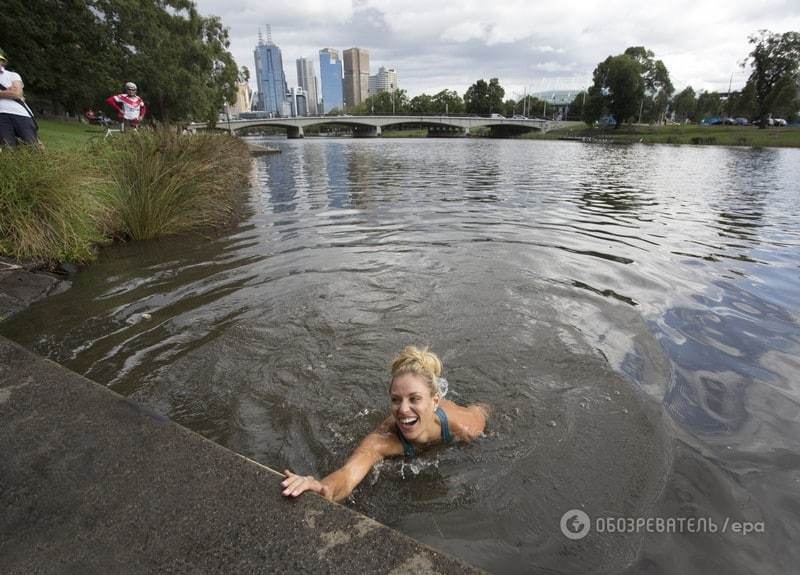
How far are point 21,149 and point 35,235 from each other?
1.57 m

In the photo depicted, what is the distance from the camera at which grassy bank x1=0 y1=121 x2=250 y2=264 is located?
651 centimetres

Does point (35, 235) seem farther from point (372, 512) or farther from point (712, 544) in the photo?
point (712, 544)

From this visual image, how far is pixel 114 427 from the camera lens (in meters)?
2.67

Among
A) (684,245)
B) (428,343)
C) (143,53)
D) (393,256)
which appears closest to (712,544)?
(428,343)

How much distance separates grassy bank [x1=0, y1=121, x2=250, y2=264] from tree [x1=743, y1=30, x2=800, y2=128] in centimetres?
7788

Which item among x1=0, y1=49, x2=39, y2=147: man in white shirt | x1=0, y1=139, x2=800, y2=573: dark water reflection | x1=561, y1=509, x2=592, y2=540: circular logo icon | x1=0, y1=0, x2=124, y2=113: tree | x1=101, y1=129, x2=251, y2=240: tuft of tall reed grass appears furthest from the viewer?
x1=0, y1=0, x2=124, y2=113: tree

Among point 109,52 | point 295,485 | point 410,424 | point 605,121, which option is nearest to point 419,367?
point 410,424

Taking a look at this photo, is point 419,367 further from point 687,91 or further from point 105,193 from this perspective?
point 687,91

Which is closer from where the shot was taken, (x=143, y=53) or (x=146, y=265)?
(x=146, y=265)

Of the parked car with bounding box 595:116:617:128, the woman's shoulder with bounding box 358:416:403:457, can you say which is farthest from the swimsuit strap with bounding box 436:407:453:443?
the parked car with bounding box 595:116:617:128

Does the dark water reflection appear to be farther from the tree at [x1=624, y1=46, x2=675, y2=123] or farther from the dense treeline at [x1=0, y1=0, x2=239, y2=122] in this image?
the tree at [x1=624, y1=46, x2=675, y2=123]

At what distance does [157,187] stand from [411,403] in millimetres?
7981

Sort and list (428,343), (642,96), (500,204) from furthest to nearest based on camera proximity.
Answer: (642,96), (500,204), (428,343)

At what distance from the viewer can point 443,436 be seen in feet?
11.5
